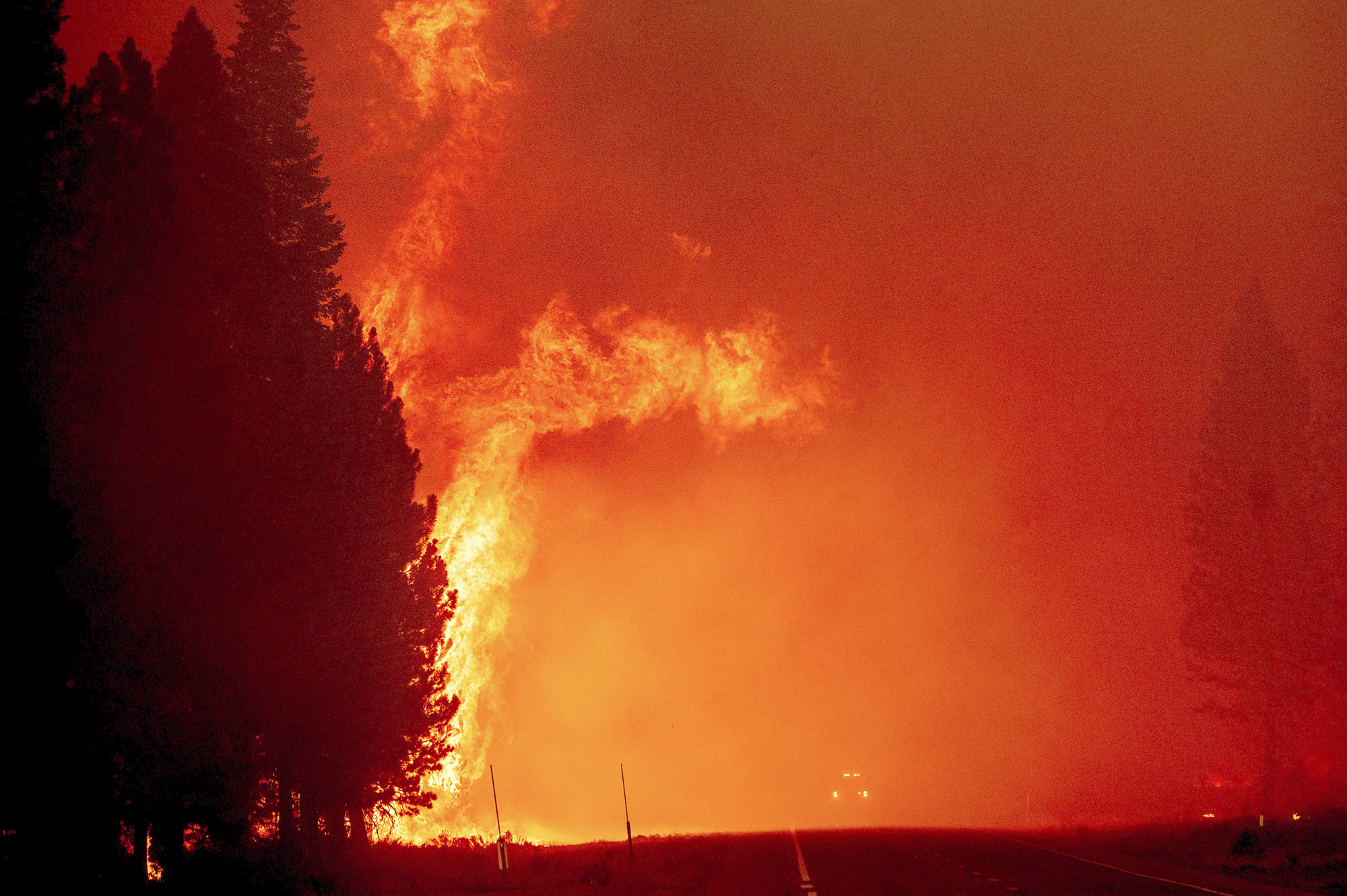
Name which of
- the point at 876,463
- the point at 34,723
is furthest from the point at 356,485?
the point at 876,463

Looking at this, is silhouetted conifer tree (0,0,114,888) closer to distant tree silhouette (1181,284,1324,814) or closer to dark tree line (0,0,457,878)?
dark tree line (0,0,457,878)

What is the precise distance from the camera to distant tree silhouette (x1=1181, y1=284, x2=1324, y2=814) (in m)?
49.8

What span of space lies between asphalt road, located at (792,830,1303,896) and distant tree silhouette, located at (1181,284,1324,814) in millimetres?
23418

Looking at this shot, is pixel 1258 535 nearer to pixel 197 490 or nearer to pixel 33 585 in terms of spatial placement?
pixel 197 490

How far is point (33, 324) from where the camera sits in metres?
17.1

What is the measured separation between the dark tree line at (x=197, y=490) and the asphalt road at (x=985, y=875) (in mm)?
11575

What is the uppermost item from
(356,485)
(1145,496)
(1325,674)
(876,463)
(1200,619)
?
(876,463)

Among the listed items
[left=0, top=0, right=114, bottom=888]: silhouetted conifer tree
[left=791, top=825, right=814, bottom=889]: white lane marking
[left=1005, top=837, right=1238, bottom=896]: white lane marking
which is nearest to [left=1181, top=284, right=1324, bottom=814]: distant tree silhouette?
[left=1005, top=837, right=1238, bottom=896]: white lane marking

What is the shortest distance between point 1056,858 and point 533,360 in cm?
4593

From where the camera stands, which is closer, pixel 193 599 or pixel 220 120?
pixel 193 599

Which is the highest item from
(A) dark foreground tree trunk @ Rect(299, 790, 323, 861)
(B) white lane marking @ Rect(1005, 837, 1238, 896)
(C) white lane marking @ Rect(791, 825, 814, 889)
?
(A) dark foreground tree trunk @ Rect(299, 790, 323, 861)

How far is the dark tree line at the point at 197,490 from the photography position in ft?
48.2

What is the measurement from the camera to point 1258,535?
50781 millimetres

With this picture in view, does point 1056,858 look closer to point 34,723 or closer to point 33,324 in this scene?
point 34,723
